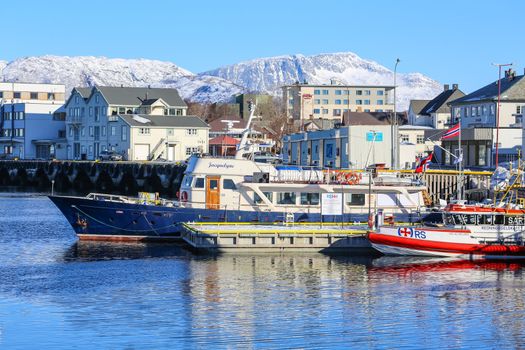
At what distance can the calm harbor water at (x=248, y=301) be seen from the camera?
2708cm

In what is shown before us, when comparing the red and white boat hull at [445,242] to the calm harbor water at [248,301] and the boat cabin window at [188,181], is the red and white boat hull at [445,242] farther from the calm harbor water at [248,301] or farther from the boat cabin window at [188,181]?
the boat cabin window at [188,181]

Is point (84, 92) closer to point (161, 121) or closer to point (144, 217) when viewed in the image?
point (161, 121)

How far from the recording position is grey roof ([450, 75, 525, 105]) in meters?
90.7

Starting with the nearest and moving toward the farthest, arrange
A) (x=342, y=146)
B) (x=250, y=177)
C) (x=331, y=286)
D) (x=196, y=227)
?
(x=331, y=286), (x=196, y=227), (x=250, y=177), (x=342, y=146)

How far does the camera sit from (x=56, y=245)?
46.5 meters

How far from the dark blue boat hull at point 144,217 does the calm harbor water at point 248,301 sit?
2.07 metres

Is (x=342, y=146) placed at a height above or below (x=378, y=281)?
above

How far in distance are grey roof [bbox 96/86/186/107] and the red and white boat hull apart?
77190mm

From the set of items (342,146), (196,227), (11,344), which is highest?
(342,146)

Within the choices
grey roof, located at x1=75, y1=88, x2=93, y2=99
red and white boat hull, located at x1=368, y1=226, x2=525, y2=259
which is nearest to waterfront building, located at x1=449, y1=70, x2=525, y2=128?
red and white boat hull, located at x1=368, y1=226, x2=525, y2=259

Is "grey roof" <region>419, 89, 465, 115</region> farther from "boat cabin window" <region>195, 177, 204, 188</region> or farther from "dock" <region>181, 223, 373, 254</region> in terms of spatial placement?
"dock" <region>181, 223, 373, 254</region>

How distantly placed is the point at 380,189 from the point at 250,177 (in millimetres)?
6436

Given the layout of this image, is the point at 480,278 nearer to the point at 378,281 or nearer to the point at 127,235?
the point at 378,281

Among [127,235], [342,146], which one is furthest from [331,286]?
[342,146]
